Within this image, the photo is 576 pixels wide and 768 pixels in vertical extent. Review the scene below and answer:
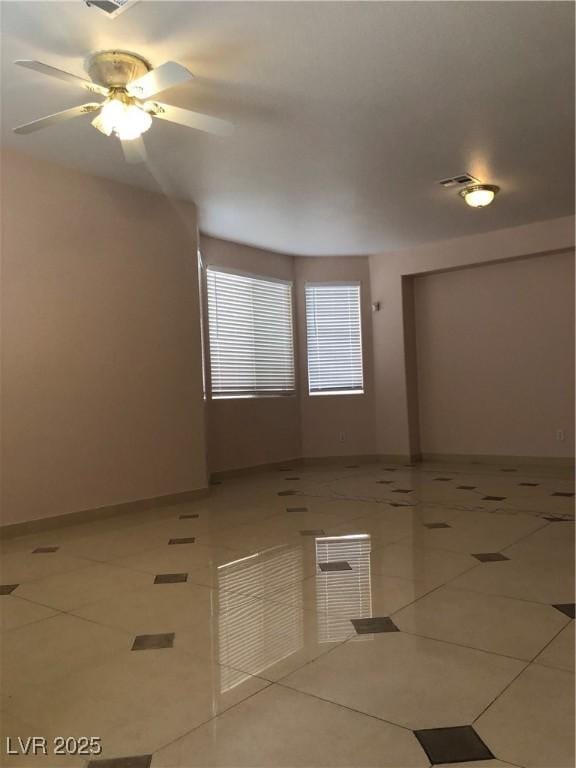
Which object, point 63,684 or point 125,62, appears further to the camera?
point 125,62

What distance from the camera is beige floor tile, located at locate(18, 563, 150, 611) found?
2.95 m

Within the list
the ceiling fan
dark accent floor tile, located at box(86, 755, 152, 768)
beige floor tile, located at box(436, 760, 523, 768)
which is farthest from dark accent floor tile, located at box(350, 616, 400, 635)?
the ceiling fan

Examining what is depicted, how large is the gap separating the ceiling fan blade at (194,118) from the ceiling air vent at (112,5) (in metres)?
0.55

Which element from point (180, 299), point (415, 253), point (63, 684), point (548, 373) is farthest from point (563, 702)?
point (415, 253)

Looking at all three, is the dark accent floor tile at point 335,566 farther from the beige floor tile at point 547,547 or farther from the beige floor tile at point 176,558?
the beige floor tile at point 547,547

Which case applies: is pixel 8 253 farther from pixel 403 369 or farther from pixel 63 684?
pixel 403 369

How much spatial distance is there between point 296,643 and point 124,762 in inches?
34.5

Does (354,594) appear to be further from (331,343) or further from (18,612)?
(331,343)

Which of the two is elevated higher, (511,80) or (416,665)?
(511,80)

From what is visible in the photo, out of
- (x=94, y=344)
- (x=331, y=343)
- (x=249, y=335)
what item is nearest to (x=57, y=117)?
(x=94, y=344)

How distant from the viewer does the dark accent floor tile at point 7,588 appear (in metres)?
3.10

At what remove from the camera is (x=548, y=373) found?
724 centimetres

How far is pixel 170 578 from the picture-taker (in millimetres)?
3240

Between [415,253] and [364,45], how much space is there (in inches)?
191
